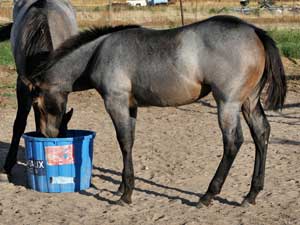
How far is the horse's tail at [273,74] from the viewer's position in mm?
5043

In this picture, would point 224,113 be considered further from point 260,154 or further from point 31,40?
point 31,40

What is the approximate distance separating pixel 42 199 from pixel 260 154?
2.14m

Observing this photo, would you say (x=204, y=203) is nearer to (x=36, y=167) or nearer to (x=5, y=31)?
(x=36, y=167)

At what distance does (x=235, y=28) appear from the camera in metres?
5.02

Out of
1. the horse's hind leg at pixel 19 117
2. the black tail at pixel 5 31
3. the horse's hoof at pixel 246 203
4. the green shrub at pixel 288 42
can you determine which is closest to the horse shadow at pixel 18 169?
the horse's hind leg at pixel 19 117

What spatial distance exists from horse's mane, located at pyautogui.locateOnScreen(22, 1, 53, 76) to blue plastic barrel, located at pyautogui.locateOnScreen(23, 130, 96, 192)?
0.77 m

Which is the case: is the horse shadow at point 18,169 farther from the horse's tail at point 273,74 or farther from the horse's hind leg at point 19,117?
the horse's tail at point 273,74

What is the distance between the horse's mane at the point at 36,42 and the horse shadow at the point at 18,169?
1.20m

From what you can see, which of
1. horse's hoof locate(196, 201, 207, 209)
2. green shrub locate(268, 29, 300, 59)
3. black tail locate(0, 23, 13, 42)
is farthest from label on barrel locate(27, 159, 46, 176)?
green shrub locate(268, 29, 300, 59)

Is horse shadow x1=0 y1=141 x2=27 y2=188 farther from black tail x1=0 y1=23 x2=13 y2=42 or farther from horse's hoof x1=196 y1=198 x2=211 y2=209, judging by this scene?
horse's hoof x1=196 y1=198 x2=211 y2=209

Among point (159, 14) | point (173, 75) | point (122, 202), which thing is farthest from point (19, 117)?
point (159, 14)

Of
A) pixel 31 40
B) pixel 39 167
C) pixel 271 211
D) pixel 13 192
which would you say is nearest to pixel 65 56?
pixel 31 40

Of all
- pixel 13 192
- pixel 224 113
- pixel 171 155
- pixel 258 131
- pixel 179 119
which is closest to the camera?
pixel 224 113

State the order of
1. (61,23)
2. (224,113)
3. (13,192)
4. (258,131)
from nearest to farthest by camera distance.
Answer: (224,113)
(258,131)
(13,192)
(61,23)
